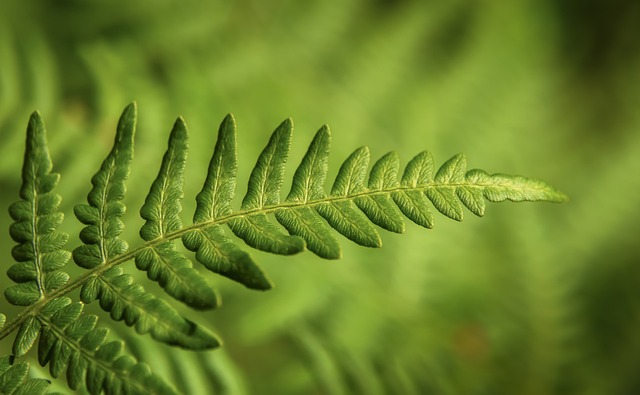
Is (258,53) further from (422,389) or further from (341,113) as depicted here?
(422,389)

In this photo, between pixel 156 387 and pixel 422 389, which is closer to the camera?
pixel 156 387

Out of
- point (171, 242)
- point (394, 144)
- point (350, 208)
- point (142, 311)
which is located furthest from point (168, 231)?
point (394, 144)

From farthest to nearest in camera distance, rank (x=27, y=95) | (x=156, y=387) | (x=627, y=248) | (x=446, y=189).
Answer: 1. (x=627, y=248)
2. (x=27, y=95)
3. (x=446, y=189)
4. (x=156, y=387)

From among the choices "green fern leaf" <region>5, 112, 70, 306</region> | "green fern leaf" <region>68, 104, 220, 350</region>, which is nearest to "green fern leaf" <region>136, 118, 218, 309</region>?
"green fern leaf" <region>68, 104, 220, 350</region>

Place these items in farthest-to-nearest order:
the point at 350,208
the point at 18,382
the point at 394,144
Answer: the point at 394,144 → the point at 350,208 → the point at 18,382

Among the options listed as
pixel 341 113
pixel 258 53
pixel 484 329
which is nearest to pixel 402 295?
pixel 484 329

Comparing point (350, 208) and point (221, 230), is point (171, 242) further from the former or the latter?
point (350, 208)
